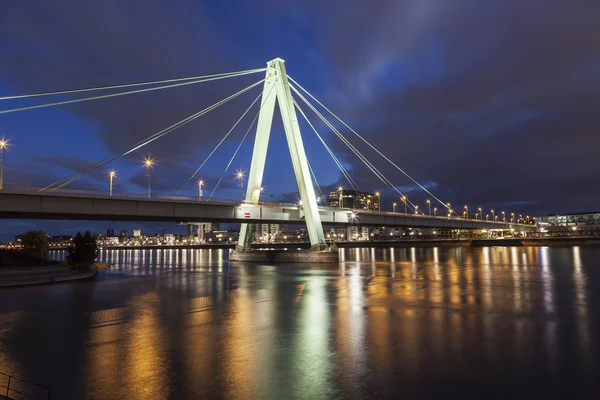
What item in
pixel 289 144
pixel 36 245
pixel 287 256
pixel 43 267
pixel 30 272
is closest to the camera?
pixel 30 272

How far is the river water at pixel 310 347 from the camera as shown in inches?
324

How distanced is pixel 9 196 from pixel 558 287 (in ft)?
146

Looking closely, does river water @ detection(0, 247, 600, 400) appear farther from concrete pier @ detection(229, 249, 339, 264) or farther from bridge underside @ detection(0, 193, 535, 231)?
concrete pier @ detection(229, 249, 339, 264)

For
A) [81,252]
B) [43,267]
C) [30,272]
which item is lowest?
[30,272]

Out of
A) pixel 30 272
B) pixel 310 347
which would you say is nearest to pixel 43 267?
pixel 30 272

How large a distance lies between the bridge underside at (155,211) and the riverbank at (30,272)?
4640mm

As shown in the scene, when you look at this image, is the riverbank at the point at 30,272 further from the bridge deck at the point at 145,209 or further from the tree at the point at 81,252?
the tree at the point at 81,252

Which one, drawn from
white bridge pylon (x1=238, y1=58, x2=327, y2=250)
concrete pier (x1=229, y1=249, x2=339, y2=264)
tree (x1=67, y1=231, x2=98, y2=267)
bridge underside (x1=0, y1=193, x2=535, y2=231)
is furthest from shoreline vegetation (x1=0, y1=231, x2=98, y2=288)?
concrete pier (x1=229, y1=249, x2=339, y2=264)

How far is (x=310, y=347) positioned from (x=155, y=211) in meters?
39.8

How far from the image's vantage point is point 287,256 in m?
59.8

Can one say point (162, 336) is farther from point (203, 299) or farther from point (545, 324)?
point (545, 324)

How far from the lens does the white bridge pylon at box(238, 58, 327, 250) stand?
164 feet

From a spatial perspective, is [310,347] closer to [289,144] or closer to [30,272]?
[30,272]

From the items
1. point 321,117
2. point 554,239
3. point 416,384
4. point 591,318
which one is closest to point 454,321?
point 591,318
